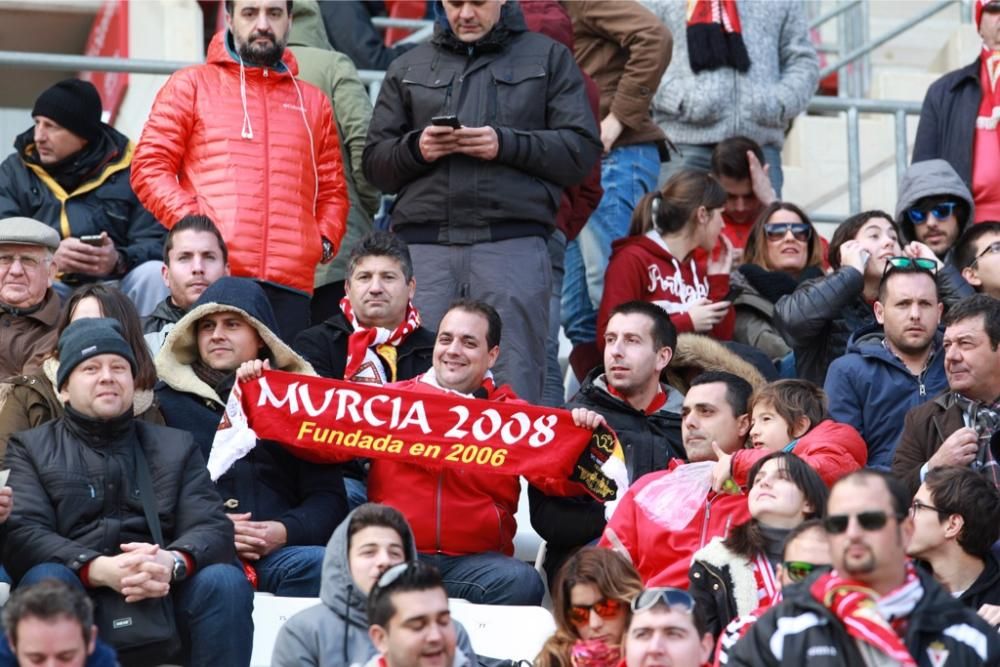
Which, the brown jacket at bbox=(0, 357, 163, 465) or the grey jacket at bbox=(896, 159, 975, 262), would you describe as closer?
the brown jacket at bbox=(0, 357, 163, 465)

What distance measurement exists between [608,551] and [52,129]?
14.0ft

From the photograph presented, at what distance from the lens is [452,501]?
9070 mm

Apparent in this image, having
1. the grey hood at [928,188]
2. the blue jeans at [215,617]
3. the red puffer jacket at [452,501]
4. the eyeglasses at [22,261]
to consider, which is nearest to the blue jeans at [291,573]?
the red puffer jacket at [452,501]

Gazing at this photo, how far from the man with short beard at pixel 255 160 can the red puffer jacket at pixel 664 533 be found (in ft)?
7.74

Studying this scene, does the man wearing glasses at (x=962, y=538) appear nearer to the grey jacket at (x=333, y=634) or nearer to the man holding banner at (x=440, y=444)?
the man holding banner at (x=440, y=444)

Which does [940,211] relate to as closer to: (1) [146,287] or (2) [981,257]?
(2) [981,257]

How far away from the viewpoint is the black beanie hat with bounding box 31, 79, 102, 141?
1095 centimetres

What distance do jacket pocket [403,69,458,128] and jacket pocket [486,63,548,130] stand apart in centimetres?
16

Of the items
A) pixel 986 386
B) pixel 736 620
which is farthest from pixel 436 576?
pixel 986 386

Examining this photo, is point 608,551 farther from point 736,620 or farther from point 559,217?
point 559,217

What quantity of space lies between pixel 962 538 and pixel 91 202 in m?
4.79

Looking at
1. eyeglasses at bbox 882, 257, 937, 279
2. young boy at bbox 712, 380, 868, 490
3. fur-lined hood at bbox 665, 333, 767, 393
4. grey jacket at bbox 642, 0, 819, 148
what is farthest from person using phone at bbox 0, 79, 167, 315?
eyeglasses at bbox 882, 257, 937, 279

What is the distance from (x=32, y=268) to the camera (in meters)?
→ 9.73

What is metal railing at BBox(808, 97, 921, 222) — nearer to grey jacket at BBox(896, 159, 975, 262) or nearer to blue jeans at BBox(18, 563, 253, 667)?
grey jacket at BBox(896, 159, 975, 262)
